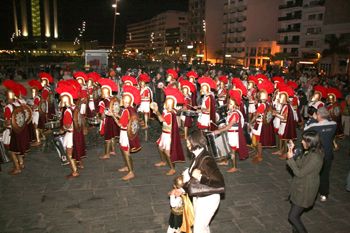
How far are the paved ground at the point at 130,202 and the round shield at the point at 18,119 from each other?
1.24 m

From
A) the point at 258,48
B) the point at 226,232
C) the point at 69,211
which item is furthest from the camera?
the point at 258,48

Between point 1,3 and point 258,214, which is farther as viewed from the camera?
point 1,3

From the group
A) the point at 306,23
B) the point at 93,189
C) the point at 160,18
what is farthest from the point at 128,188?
the point at 160,18

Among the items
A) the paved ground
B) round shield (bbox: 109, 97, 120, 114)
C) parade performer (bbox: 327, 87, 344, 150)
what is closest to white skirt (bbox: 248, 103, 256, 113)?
A: parade performer (bbox: 327, 87, 344, 150)

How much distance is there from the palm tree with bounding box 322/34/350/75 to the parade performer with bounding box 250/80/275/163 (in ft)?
133

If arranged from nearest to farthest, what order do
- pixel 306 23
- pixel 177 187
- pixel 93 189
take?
1. pixel 177 187
2. pixel 93 189
3. pixel 306 23

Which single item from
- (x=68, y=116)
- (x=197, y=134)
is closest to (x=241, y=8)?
(x=68, y=116)

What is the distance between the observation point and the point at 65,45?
101 metres

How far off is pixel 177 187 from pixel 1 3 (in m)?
131

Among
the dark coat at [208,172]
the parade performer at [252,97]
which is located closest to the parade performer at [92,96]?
the parade performer at [252,97]

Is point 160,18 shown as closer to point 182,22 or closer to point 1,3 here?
point 182,22

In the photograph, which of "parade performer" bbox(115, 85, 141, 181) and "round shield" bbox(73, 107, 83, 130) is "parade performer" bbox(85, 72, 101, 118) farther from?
"parade performer" bbox(115, 85, 141, 181)

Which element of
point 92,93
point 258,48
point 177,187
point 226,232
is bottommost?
point 226,232

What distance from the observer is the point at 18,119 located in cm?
723
